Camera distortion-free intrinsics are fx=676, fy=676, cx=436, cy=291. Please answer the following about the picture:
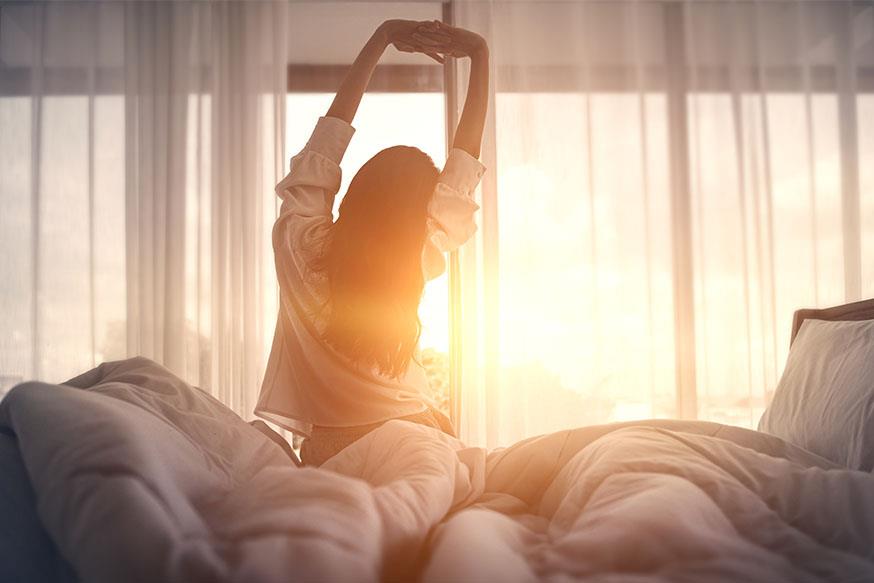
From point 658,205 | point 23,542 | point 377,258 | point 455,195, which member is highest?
point 658,205

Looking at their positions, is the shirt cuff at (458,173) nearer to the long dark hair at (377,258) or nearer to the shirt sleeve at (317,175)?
the long dark hair at (377,258)

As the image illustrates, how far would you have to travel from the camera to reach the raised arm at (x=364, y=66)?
1624mm

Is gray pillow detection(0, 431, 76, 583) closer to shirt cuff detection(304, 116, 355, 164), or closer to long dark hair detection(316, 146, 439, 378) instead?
long dark hair detection(316, 146, 439, 378)

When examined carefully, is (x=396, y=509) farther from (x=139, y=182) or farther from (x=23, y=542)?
(x=139, y=182)

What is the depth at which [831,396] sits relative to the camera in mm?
1306

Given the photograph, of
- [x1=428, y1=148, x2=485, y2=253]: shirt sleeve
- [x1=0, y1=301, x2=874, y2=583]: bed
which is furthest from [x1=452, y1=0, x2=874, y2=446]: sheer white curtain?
[x1=0, y1=301, x2=874, y2=583]: bed

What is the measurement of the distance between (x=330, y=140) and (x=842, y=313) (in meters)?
1.33

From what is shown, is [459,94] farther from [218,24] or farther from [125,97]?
[125,97]

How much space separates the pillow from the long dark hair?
0.81 m

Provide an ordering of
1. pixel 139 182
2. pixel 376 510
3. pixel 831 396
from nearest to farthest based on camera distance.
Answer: pixel 376 510 → pixel 831 396 → pixel 139 182

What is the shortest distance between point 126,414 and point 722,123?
131 inches

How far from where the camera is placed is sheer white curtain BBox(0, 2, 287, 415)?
10.4ft

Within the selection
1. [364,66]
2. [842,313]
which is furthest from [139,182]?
[842,313]

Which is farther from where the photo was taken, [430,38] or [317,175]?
[430,38]
